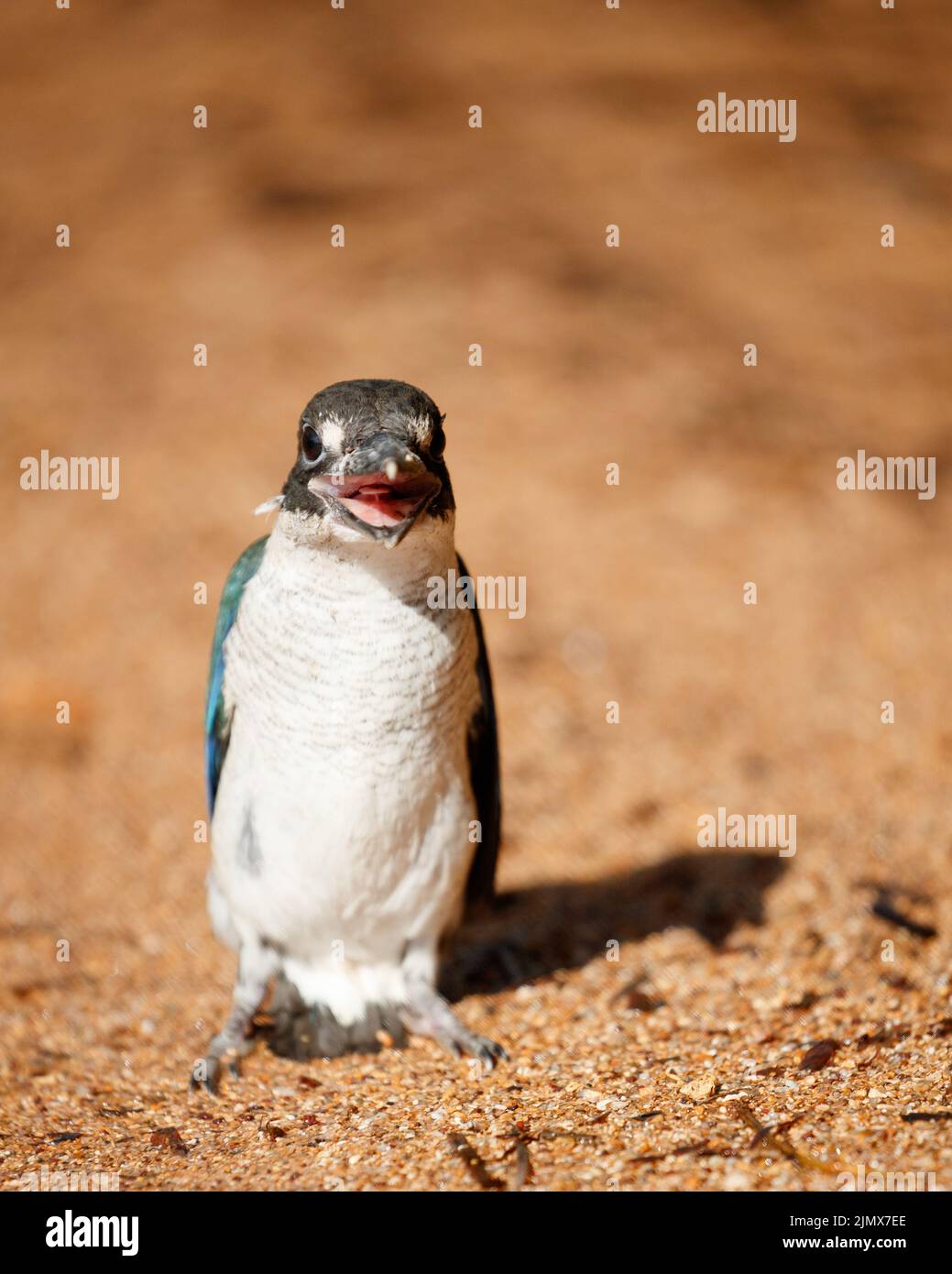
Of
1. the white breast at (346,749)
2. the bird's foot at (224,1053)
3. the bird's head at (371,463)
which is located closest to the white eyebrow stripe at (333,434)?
the bird's head at (371,463)

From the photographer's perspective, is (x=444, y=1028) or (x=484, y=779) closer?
(x=444, y=1028)

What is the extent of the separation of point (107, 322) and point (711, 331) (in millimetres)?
5889

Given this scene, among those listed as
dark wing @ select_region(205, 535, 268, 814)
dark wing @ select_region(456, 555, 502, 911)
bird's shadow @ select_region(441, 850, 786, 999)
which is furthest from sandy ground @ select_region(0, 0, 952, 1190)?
dark wing @ select_region(205, 535, 268, 814)

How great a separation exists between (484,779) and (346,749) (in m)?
0.78

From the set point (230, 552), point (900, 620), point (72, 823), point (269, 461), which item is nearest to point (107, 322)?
point (269, 461)

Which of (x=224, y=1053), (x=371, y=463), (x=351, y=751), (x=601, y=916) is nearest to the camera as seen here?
(x=371, y=463)

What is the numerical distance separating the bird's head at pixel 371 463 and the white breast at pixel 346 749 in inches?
4.9

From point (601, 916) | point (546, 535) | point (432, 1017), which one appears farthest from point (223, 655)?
point (546, 535)

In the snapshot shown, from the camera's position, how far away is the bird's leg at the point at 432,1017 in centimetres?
461

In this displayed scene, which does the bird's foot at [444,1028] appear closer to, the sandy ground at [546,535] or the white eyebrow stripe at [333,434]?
the sandy ground at [546,535]

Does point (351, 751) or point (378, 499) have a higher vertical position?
point (378, 499)

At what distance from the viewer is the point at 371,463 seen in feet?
12.4

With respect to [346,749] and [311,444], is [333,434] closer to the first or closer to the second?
[311,444]

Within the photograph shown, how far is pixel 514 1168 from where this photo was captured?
347 cm
